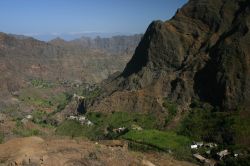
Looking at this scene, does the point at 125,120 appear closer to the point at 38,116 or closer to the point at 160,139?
the point at 160,139

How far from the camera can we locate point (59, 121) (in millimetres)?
132500

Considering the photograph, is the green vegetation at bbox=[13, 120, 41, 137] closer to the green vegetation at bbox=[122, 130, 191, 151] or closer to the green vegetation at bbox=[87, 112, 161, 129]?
the green vegetation at bbox=[87, 112, 161, 129]

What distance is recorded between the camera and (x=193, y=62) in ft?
406

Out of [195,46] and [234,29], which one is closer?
[234,29]

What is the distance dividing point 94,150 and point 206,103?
208 feet

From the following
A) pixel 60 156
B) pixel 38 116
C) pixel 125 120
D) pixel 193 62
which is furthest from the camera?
pixel 38 116

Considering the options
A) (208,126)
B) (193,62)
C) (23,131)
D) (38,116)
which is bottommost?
(38,116)

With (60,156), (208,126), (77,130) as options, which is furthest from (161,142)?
(60,156)

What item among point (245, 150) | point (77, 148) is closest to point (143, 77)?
point (245, 150)

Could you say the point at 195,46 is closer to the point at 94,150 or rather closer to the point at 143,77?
the point at 143,77

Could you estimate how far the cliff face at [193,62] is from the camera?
366 feet

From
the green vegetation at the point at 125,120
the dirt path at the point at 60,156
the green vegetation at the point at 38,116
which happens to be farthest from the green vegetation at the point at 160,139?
the green vegetation at the point at 38,116

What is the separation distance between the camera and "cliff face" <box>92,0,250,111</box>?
366ft

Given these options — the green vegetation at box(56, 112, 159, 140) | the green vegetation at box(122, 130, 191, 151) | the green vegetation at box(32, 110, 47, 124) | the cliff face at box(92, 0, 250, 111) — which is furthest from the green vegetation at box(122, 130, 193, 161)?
the green vegetation at box(32, 110, 47, 124)
